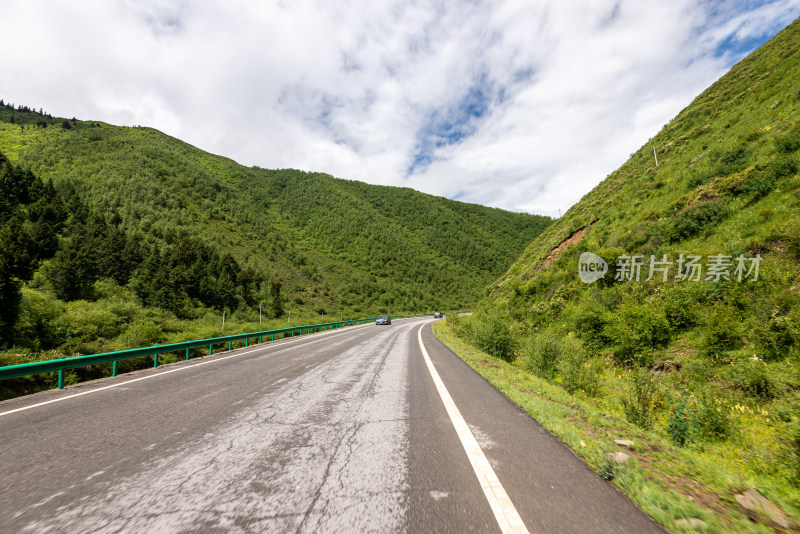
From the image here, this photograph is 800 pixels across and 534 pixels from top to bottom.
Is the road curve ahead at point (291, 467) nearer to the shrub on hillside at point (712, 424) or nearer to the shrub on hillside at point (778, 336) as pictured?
the shrub on hillside at point (712, 424)

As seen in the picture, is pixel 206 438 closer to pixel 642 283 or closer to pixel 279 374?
pixel 279 374

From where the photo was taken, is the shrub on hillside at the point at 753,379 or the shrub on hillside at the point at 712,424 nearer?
the shrub on hillside at the point at 712,424

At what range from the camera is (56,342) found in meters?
14.5

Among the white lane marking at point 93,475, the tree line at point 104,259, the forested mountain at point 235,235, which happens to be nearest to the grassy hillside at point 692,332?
the white lane marking at point 93,475

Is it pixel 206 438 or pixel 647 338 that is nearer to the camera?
pixel 206 438

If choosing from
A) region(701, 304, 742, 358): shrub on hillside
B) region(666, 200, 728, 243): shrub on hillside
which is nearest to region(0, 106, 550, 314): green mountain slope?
region(666, 200, 728, 243): shrub on hillside

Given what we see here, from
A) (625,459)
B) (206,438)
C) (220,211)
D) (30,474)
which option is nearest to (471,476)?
(625,459)

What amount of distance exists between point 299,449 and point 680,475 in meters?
3.92

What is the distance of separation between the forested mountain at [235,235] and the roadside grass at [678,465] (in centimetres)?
2113

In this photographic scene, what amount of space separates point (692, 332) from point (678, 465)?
10054 millimetres

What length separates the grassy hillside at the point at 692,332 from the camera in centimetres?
345

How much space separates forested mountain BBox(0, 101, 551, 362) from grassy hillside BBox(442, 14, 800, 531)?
2161 centimetres

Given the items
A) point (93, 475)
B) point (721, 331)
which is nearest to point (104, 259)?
point (93, 475)

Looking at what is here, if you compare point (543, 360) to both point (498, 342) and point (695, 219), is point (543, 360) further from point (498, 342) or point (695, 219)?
point (695, 219)
